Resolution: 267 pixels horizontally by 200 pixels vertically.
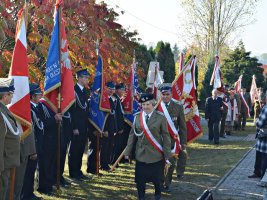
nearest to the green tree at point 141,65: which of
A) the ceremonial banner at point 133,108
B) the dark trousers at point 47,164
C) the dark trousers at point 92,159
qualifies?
the ceremonial banner at point 133,108

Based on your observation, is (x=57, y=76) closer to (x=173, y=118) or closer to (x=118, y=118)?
(x=173, y=118)

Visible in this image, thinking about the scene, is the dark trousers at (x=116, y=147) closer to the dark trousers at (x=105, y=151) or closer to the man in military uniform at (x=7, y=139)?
the dark trousers at (x=105, y=151)

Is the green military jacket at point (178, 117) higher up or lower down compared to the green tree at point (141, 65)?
lower down

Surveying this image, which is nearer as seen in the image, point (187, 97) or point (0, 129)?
point (0, 129)

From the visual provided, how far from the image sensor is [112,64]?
13547 millimetres

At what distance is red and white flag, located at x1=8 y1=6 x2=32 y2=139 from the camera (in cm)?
609

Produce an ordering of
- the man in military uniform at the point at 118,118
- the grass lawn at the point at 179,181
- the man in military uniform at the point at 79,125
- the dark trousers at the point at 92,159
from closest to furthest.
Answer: the grass lawn at the point at 179,181
the man in military uniform at the point at 79,125
the dark trousers at the point at 92,159
the man in military uniform at the point at 118,118

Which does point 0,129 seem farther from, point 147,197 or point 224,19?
point 224,19

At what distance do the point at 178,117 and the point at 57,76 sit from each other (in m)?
2.59

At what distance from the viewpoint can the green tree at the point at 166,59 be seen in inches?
1268

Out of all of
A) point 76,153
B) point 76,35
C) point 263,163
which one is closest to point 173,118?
point 76,153

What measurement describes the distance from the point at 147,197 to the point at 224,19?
109 feet

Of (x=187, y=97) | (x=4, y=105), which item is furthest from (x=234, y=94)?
(x=4, y=105)

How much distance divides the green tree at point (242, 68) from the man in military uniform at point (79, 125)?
2570 cm
